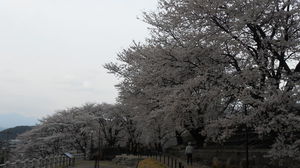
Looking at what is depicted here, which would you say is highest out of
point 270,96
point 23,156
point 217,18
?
point 217,18

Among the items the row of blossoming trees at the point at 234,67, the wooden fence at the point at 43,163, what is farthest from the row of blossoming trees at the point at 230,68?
the wooden fence at the point at 43,163

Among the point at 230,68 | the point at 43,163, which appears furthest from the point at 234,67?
the point at 43,163

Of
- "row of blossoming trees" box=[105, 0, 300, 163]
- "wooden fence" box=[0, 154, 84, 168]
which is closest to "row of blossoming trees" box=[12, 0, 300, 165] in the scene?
"row of blossoming trees" box=[105, 0, 300, 163]

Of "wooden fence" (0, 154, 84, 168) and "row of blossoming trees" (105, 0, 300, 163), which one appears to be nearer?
"row of blossoming trees" (105, 0, 300, 163)

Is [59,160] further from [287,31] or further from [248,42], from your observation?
[287,31]

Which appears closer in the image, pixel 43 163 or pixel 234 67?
pixel 234 67

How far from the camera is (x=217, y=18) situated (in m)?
16.8

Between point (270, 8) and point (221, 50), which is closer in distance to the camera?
point (270, 8)

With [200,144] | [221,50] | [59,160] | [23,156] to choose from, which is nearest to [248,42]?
[221,50]

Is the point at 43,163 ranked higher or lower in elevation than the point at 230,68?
lower

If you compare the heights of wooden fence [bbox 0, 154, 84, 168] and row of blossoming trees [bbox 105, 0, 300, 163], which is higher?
row of blossoming trees [bbox 105, 0, 300, 163]

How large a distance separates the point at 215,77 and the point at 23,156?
1475 inches

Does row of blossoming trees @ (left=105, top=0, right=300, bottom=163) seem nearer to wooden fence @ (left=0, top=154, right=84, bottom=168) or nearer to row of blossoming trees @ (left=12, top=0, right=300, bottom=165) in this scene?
row of blossoming trees @ (left=12, top=0, right=300, bottom=165)

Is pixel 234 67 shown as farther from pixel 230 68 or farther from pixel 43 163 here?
pixel 43 163
